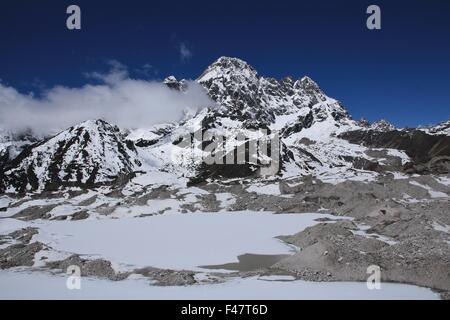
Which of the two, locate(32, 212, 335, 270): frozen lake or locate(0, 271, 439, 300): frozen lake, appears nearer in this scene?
locate(0, 271, 439, 300): frozen lake

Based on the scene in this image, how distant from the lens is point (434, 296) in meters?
26.5

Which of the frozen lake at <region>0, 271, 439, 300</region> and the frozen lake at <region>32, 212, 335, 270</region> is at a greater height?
the frozen lake at <region>32, 212, 335, 270</region>

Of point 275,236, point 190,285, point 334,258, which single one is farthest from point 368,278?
point 275,236

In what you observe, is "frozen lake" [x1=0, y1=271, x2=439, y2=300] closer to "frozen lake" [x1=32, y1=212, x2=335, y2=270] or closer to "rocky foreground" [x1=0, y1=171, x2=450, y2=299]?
"rocky foreground" [x1=0, y1=171, x2=450, y2=299]

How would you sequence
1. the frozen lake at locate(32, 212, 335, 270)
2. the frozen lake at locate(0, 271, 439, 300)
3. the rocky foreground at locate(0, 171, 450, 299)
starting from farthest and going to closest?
the frozen lake at locate(32, 212, 335, 270), the rocky foreground at locate(0, 171, 450, 299), the frozen lake at locate(0, 271, 439, 300)

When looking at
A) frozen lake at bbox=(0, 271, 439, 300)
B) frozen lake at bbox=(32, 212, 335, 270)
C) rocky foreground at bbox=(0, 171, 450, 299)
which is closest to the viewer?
frozen lake at bbox=(0, 271, 439, 300)

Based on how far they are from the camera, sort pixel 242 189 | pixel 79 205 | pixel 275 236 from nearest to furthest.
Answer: pixel 275 236 < pixel 79 205 < pixel 242 189

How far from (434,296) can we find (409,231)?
63.2ft

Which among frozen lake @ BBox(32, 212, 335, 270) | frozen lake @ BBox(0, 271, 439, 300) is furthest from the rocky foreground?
frozen lake @ BBox(32, 212, 335, 270)

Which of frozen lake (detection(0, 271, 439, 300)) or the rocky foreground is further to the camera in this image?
the rocky foreground

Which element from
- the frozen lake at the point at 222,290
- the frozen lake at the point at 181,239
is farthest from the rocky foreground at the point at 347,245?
the frozen lake at the point at 181,239

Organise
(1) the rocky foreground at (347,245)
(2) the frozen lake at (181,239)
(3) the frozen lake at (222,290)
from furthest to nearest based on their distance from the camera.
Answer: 1. (2) the frozen lake at (181,239)
2. (1) the rocky foreground at (347,245)
3. (3) the frozen lake at (222,290)

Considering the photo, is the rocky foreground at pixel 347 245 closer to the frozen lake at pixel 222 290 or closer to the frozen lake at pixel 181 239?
the frozen lake at pixel 222 290
